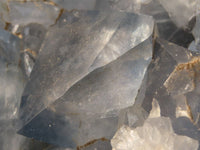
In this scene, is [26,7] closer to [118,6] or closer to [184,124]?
[118,6]

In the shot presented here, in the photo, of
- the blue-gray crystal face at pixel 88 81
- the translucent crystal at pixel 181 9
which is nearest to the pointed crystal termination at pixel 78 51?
the blue-gray crystal face at pixel 88 81

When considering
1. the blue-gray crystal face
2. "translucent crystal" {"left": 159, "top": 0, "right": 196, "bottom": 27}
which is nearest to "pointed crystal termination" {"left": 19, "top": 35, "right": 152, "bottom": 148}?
the blue-gray crystal face

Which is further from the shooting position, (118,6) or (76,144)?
(118,6)

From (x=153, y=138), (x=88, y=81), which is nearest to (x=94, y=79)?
(x=88, y=81)

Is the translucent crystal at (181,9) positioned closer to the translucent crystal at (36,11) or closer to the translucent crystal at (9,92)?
the translucent crystal at (36,11)

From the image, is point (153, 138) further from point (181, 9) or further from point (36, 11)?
point (36, 11)

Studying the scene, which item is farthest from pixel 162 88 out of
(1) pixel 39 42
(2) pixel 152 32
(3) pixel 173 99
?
(1) pixel 39 42
